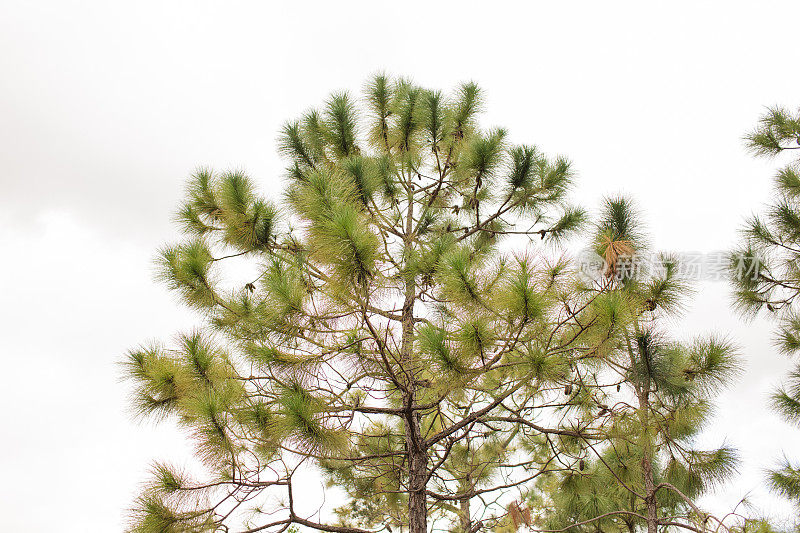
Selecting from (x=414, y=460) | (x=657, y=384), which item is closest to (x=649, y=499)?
(x=657, y=384)

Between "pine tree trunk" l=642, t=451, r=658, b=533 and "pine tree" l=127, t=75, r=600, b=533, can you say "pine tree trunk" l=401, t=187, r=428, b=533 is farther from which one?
"pine tree trunk" l=642, t=451, r=658, b=533

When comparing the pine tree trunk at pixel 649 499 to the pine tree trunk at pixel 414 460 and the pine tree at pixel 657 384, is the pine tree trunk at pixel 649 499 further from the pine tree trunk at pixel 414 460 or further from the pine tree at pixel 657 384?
the pine tree trunk at pixel 414 460

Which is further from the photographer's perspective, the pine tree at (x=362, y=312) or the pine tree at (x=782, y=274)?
the pine tree at (x=782, y=274)

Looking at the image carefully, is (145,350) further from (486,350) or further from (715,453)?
(715,453)

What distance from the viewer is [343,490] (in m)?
5.64

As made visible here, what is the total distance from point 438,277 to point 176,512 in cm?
213

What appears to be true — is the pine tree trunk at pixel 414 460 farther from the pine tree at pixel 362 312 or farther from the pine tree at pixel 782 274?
the pine tree at pixel 782 274

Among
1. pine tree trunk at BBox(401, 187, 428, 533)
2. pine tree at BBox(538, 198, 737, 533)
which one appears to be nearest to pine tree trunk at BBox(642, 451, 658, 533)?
pine tree at BBox(538, 198, 737, 533)

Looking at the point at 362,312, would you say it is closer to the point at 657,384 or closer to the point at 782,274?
the point at 657,384

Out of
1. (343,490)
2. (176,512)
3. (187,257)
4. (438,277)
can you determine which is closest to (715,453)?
(438,277)

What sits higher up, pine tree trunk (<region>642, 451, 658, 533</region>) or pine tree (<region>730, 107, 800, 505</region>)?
pine tree (<region>730, 107, 800, 505</region>)

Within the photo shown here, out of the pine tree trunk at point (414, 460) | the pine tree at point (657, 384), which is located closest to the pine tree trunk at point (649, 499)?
the pine tree at point (657, 384)

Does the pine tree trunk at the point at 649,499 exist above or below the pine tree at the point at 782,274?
below

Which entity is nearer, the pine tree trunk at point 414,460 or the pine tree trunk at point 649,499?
the pine tree trunk at point 414,460
